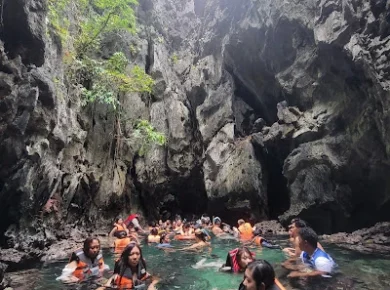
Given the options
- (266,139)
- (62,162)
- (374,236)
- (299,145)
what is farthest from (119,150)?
(374,236)

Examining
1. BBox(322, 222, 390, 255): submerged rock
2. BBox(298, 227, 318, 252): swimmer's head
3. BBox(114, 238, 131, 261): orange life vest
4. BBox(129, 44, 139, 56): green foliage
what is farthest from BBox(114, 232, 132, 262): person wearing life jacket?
BBox(129, 44, 139, 56): green foliage

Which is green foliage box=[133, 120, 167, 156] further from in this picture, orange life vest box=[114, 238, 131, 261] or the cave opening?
orange life vest box=[114, 238, 131, 261]

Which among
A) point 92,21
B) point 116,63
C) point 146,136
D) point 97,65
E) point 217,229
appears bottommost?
point 217,229

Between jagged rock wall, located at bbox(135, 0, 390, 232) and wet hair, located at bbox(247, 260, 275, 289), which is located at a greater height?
jagged rock wall, located at bbox(135, 0, 390, 232)

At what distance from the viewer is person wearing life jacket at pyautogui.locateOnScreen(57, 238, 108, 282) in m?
7.21

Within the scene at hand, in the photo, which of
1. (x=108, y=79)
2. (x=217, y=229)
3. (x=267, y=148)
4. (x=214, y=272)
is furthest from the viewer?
(x=267, y=148)

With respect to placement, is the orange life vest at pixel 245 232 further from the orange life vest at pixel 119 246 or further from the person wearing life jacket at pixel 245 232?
the orange life vest at pixel 119 246

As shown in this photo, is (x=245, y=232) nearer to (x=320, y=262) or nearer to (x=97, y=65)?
(x=320, y=262)

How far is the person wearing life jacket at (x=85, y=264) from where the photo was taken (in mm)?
7207

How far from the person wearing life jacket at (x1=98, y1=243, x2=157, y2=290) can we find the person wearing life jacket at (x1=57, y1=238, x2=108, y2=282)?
1.01m

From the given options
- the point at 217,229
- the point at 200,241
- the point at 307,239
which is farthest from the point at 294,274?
the point at 217,229

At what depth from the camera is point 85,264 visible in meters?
7.27

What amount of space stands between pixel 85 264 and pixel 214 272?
324 centimetres

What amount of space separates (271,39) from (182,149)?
9101 mm
